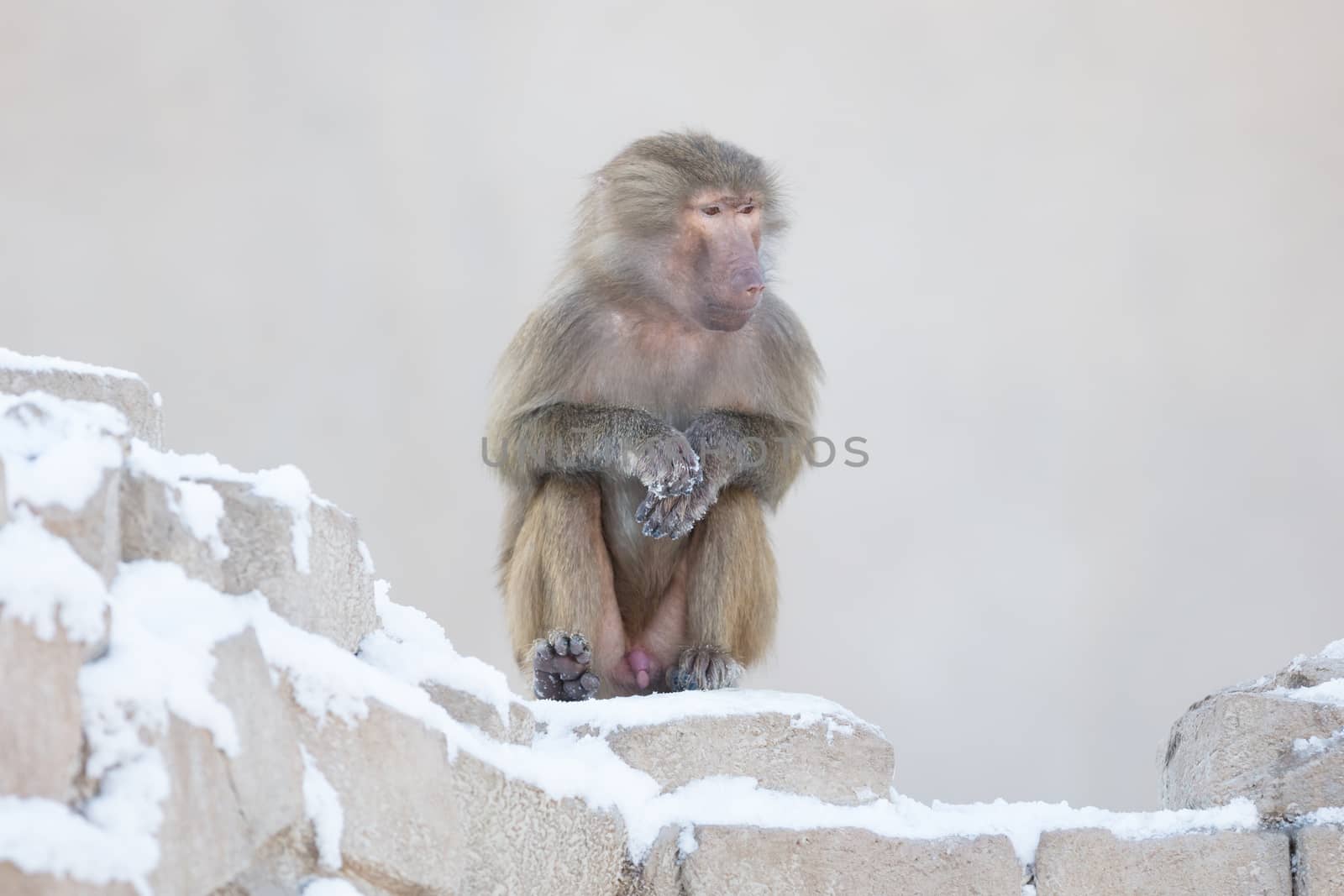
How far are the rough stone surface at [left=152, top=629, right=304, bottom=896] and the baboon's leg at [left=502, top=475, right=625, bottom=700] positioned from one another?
1686 mm

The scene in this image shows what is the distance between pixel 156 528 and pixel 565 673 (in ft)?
5.36

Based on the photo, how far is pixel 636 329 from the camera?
409 centimetres

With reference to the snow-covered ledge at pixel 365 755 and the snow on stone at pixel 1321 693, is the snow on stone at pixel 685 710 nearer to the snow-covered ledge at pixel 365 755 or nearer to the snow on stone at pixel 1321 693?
the snow-covered ledge at pixel 365 755

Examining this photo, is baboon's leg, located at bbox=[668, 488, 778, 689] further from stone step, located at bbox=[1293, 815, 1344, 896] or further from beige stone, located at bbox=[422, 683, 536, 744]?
stone step, located at bbox=[1293, 815, 1344, 896]

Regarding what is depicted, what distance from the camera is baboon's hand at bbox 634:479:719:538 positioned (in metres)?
3.71

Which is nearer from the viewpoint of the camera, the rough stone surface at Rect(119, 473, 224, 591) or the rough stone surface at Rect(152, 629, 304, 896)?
the rough stone surface at Rect(152, 629, 304, 896)

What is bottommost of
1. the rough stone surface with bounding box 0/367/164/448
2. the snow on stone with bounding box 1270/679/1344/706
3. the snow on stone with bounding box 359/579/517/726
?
the snow on stone with bounding box 1270/679/1344/706

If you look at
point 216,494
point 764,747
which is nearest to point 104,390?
point 216,494

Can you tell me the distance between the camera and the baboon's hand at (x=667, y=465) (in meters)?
3.66

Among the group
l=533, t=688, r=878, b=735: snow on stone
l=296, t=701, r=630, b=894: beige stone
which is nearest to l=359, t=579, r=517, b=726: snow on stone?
l=296, t=701, r=630, b=894: beige stone

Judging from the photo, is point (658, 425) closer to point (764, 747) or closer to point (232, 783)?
point (764, 747)

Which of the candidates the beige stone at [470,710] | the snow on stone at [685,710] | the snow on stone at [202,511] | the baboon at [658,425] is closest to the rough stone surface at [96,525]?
the snow on stone at [202,511]

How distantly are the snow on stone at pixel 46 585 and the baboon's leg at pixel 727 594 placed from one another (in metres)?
2.22

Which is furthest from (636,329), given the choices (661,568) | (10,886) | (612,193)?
(10,886)
